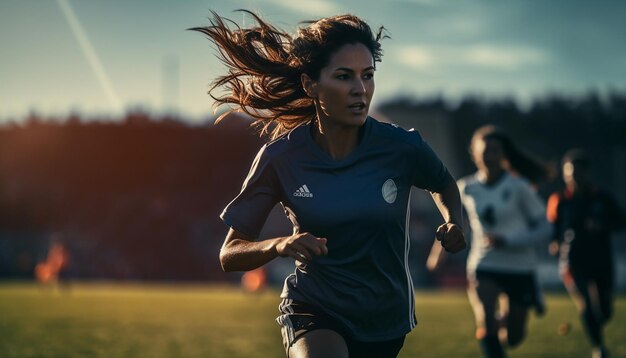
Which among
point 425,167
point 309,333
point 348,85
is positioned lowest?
point 309,333

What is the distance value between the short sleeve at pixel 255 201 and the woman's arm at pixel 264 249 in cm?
6

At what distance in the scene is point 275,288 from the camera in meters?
38.5

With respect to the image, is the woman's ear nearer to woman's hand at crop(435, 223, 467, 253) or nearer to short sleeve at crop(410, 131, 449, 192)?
short sleeve at crop(410, 131, 449, 192)

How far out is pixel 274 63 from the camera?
5.04 meters

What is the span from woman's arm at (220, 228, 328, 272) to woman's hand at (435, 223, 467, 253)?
60 centimetres

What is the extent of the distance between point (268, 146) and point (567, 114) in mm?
59501

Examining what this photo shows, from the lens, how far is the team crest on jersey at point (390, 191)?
4367 mm

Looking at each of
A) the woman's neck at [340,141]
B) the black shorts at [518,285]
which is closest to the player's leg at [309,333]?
the woman's neck at [340,141]

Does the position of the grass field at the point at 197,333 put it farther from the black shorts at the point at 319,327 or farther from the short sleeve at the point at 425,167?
the short sleeve at the point at 425,167

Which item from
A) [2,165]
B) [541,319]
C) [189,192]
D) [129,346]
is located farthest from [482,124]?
[129,346]

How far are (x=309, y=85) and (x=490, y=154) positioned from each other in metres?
4.44

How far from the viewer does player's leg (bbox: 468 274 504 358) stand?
27.6ft

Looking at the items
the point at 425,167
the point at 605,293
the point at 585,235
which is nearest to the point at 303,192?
the point at 425,167

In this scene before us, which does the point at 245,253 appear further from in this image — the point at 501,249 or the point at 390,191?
the point at 501,249
